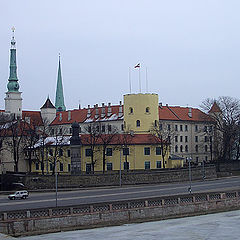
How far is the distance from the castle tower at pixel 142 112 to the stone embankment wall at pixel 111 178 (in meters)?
16.4

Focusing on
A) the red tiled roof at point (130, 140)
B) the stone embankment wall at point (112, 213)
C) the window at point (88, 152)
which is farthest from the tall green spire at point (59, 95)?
the stone embankment wall at point (112, 213)

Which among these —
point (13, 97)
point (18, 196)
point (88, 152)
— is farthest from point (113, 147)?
point (13, 97)

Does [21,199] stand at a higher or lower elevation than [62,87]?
lower

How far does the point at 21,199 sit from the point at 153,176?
25277 mm

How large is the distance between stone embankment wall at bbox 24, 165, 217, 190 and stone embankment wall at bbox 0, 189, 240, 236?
2788 cm

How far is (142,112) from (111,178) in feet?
82.8

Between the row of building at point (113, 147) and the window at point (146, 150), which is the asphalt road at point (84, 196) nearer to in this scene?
the row of building at point (113, 147)

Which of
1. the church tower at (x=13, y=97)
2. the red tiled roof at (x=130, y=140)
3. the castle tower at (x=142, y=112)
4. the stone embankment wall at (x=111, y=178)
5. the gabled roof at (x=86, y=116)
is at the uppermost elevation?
the church tower at (x=13, y=97)

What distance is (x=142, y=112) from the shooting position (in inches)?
3920

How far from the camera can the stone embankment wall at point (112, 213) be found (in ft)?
125

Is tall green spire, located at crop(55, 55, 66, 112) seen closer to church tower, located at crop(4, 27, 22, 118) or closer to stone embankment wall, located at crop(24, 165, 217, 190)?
church tower, located at crop(4, 27, 22, 118)

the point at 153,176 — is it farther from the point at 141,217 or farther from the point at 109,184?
the point at 141,217

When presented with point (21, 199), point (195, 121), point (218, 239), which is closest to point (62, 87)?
point (195, 121)

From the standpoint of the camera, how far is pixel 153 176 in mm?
79812
